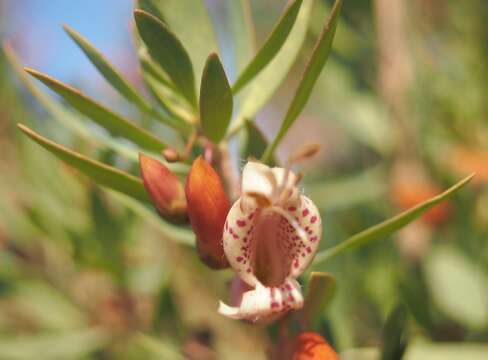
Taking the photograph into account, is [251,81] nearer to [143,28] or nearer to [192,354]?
[143,28]

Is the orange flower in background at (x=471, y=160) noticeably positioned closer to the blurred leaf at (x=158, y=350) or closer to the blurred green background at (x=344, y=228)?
the blurred green background at (x=344, y=228)

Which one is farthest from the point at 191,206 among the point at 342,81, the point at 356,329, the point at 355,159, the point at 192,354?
the point at 355,159

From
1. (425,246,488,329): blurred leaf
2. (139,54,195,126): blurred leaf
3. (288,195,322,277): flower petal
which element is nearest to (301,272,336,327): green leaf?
(288,195,322,277): flower petal

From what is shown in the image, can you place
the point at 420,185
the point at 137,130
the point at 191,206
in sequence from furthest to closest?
the point at 420,185 → the point at 137,130 → the point at 191,206

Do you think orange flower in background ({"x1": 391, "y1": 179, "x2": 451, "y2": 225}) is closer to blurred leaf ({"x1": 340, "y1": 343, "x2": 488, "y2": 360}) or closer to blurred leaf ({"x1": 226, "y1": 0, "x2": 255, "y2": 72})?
blurred leaf ({"x1": 340, "y1": 343, "x2": 488, "y2": 360})

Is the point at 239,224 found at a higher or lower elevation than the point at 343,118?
higher

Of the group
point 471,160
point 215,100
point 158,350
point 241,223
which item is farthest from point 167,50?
point 471,160
